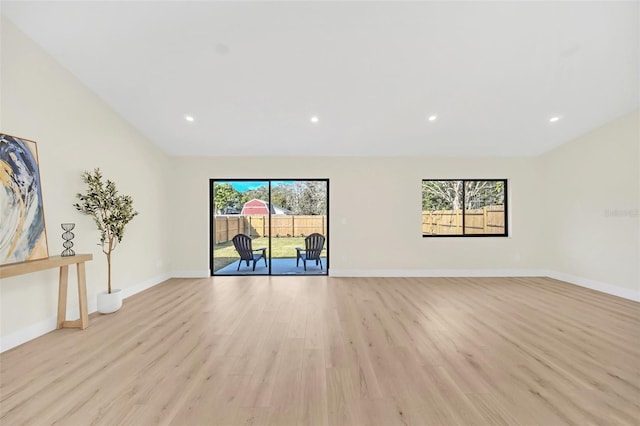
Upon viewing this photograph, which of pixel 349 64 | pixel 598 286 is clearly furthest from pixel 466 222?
pixel 349 64

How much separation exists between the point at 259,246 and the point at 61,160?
129 inches

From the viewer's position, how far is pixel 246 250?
211 inches

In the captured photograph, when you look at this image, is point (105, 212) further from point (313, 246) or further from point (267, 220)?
point (313, 246)

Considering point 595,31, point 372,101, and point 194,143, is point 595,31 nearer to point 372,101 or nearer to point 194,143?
point 372,101

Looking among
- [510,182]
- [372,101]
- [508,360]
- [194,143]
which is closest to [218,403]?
[508,360]

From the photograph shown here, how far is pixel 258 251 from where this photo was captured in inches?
213

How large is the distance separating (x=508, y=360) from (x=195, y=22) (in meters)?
4.25

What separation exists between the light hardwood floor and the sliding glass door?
5.84 ft

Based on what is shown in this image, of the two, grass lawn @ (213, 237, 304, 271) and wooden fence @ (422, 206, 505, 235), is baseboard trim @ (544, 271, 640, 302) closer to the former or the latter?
wooden fence @ (422, 206, 505, 235)

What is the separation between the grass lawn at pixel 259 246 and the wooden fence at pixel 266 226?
0.11 metres

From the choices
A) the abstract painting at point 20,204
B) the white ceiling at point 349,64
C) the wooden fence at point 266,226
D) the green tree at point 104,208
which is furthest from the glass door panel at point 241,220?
the abstract painting at point 20,204

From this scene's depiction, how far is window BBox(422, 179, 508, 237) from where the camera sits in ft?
17.5

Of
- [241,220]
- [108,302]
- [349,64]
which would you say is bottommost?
[108,302]

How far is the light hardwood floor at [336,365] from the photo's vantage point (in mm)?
1584
